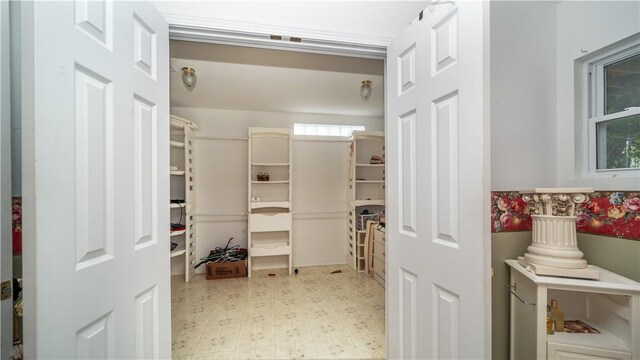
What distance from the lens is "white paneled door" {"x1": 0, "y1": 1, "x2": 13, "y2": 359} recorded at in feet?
2.23

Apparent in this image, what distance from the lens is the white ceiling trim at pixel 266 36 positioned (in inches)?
43.4

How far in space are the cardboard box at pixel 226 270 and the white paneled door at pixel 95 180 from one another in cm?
210

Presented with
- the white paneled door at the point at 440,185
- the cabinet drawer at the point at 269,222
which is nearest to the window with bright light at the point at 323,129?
the cabinet drawer at the point at 269,222

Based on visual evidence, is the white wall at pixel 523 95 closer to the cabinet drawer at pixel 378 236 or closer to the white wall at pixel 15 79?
the cabinet drawer at pixel 378 236

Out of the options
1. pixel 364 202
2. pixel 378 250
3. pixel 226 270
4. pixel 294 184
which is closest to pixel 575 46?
pixel 378 250

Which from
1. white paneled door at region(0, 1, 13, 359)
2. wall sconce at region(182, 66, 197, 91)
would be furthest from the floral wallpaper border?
wall sconce at region(182, 66, 197, 91)

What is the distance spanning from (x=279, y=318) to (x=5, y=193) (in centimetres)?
197

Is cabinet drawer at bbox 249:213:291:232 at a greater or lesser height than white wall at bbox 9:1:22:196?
lesser

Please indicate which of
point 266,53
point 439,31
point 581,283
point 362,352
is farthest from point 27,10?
point 362,352

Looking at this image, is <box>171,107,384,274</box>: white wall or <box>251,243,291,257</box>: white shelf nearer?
<box>251,243,291,257</box>: white shelf

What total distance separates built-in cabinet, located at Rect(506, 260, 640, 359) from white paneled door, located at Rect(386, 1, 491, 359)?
41cm

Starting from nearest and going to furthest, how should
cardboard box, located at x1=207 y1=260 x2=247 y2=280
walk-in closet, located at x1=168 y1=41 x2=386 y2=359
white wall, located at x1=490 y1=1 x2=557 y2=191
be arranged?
white wall, located at x1=490 y1=1 x2=557 y2=191, walk-in closet, located at x1=168 y1=41 x2=386 y2=359, cardboard box, located at x1=207 y1=260 x2=247 y2=280

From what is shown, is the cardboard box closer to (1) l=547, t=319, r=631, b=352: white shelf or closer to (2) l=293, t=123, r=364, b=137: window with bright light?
(2) l=293, t=123, r=364, b=137: window with bright light

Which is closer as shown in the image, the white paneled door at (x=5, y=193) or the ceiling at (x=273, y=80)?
the white paneled door at (x=5, y=193)
